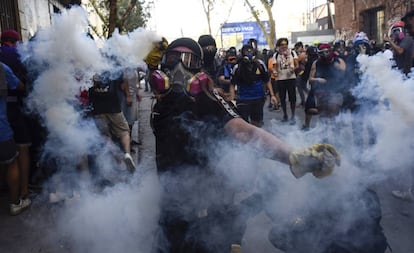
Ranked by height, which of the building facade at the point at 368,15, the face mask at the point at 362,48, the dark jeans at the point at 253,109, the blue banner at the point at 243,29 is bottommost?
the dark jeans at the point at 253,109

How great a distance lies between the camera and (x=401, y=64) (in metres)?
4.76

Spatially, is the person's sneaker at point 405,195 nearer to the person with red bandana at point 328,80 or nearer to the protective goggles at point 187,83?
the person with red bandana at point 328,80

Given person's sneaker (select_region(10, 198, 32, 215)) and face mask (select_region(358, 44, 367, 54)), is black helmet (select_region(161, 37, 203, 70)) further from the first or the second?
face mask (select_region(358, 44, 367, 54))

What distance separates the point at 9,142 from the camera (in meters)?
4.19

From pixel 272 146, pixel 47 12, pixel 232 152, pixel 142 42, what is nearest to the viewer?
pixel 272 146

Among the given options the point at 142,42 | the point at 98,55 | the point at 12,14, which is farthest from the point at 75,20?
the point at 12,14

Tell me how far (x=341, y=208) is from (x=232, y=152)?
0.65 metres

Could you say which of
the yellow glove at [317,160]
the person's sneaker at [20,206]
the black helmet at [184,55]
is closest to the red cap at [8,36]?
the person's sneaker at [20,206]

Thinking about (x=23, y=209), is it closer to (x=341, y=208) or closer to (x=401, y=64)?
(x=341, y=208)

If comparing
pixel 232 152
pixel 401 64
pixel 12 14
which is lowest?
pixel 232 152

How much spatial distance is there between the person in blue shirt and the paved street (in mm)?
281

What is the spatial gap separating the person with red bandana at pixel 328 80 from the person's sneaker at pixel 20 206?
355cm

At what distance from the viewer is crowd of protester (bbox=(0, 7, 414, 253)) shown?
2367 mm

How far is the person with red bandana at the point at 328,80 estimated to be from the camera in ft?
18.4
